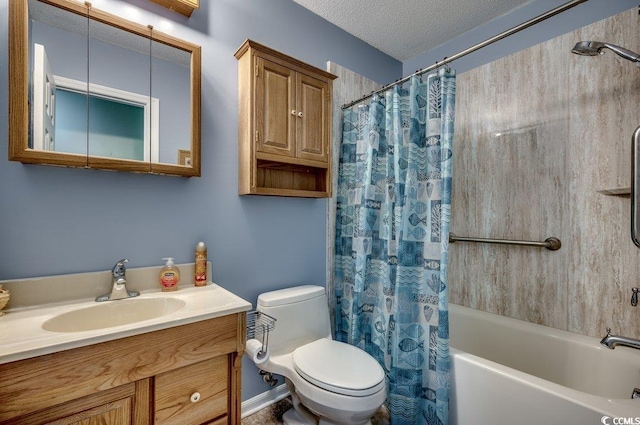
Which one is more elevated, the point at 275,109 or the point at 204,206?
the point at 275,109

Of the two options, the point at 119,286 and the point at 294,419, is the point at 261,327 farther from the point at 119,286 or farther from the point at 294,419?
the point at 119,286

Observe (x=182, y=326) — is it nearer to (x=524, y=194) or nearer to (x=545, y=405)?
(x=545, y=405)

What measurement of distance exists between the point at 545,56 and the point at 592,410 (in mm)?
1941

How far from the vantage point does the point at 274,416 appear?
1.70m

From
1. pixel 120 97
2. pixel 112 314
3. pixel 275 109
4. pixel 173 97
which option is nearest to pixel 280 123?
A: pixel 275 109

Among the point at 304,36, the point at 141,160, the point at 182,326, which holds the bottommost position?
the point at 182,326

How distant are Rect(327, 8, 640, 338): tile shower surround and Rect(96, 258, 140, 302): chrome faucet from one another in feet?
4.11

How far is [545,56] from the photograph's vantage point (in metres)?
1.82

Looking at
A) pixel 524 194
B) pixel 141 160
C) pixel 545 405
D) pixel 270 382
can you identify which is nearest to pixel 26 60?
pixel 141 160

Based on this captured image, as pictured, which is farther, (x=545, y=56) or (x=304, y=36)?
(x=304, y=36)

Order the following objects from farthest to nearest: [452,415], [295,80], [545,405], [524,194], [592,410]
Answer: [524,194] < [295,80] < [452,415] < [545,405] < [592,410]

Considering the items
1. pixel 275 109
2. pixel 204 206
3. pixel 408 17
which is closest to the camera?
pixel 204 206

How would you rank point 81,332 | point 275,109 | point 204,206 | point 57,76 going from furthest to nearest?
1. point 275,109
2. point 204,206
3. point 57,76
4. point 81,332

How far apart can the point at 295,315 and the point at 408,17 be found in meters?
2.21
